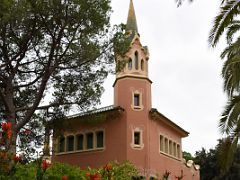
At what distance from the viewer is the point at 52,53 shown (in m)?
21.0

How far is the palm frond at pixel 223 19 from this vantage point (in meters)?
11.9

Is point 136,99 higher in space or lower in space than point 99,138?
higher

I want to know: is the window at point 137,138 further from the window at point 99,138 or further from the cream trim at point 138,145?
the window at point 99,138

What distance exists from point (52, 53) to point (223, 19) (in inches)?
419

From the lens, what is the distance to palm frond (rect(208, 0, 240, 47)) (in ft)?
38.9

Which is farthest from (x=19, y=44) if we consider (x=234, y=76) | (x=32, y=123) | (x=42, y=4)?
(x=234, y=76)

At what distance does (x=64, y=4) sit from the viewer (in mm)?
20469

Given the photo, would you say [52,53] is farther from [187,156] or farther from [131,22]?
[187,156]

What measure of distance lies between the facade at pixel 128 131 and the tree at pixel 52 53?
4906 millimetres

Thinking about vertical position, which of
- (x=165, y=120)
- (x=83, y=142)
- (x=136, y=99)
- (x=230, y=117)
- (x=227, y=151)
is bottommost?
(x=227, y=151)

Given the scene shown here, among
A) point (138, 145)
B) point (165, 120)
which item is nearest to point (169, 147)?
point (165, 120)

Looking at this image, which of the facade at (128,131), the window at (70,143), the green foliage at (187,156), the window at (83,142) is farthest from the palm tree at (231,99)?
the green foliage at (187,156)

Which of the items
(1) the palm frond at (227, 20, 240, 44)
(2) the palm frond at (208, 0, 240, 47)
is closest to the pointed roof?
(1) the palm frond at (227, 20, 240, 44)

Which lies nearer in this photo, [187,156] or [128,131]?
[128,131]
